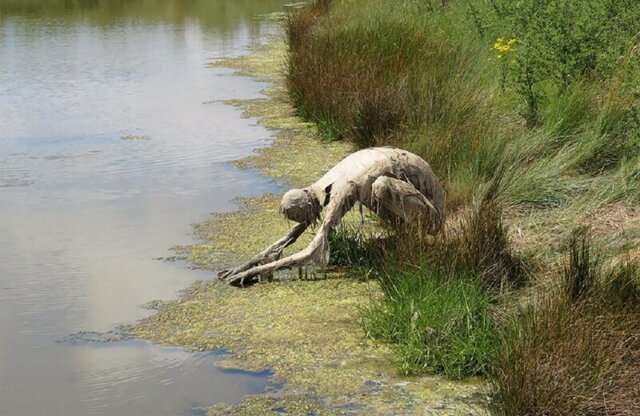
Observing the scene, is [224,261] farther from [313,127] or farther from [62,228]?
[313,127]

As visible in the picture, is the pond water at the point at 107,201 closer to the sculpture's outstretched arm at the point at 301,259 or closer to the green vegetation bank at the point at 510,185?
the sculpture's outstretched arm at the point at 301,259

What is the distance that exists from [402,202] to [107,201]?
3046 mm

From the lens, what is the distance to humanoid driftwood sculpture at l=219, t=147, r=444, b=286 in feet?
18.8

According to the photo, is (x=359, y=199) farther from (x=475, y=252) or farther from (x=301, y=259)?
(x=475, y=252)

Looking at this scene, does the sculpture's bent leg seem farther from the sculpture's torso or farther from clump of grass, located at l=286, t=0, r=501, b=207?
clump of grass, located at l=286, t=0, r=501, b=207

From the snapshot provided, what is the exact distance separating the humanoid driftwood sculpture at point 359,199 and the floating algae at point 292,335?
0.48ft

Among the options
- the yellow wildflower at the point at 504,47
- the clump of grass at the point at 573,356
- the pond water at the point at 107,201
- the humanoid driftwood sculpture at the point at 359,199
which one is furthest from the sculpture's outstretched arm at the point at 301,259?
the yellow wildflower at the point at 504,47

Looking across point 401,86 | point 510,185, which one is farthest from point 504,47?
point 510,185

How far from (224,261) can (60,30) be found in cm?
1458

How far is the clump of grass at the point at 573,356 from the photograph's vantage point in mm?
3885

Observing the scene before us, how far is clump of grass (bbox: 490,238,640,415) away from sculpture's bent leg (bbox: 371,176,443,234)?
1290mm

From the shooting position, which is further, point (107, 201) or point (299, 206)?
point (107, 201)

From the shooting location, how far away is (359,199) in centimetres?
583

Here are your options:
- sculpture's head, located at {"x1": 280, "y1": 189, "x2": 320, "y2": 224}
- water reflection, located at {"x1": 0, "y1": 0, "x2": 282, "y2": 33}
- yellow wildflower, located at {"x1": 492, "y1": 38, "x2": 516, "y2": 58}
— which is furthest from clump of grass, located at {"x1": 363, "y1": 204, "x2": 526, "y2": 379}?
water reflection, located at {"x1": 0, "y1": 0, "x2": 282, "y2": 33}
